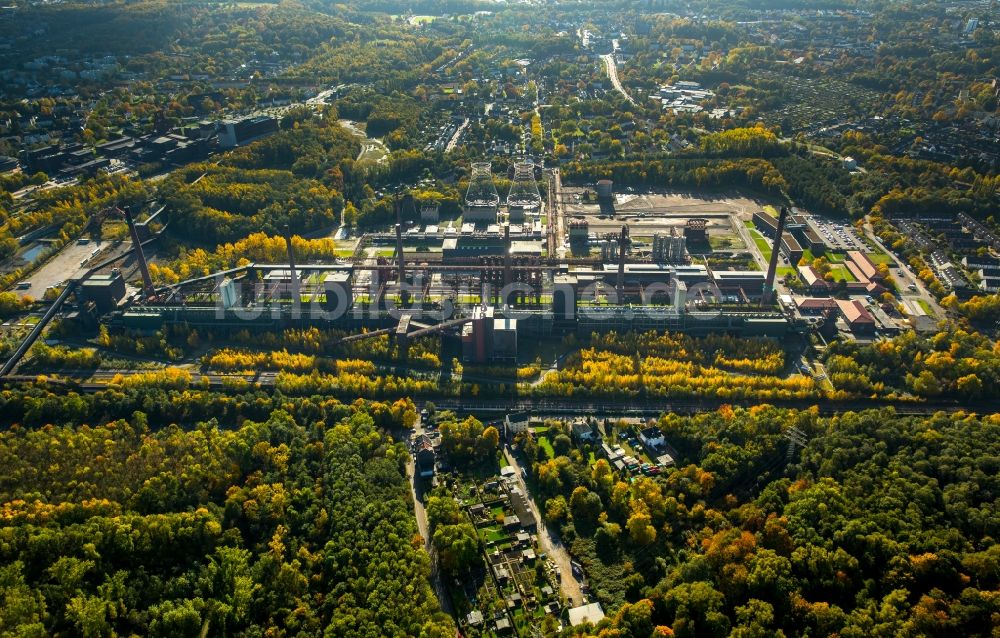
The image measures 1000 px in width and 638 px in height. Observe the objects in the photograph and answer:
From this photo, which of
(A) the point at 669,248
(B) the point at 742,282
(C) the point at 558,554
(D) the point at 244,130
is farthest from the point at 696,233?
(D) the point at 244,130

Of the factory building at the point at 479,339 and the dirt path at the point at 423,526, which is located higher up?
the factory building at the point at 479,339

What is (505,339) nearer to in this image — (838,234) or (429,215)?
(429,215)

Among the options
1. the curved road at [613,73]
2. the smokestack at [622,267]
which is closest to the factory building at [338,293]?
the smokestack at [622,267]

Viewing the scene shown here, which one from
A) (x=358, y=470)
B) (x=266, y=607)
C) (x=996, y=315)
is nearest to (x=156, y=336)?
(x=358, y=470)

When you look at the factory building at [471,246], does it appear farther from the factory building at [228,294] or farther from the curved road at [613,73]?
the curved road at [613,73]

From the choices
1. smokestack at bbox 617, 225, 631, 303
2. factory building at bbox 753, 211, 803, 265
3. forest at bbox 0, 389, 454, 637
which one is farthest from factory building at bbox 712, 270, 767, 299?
forest at bbox 0, 389, 454, 637

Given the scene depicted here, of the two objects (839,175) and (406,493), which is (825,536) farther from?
(839,175)

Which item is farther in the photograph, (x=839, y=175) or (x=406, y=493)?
(x=839, y=175)
